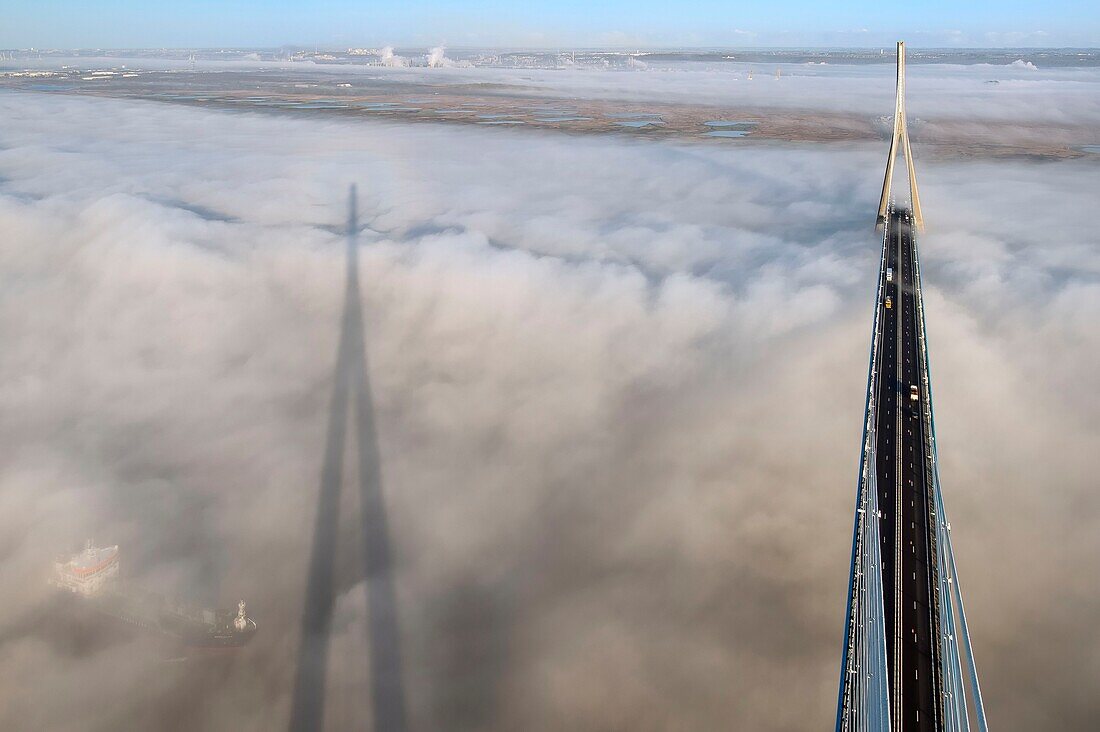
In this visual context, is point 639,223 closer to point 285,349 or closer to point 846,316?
point 846,316

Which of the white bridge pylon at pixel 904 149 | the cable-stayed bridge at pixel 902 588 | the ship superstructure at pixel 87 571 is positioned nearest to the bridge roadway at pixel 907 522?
the cable-stayed bridge at pixel 902 588

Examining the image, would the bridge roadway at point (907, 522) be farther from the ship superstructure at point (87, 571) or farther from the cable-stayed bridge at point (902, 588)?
the ship superstructure at point (87, 571)

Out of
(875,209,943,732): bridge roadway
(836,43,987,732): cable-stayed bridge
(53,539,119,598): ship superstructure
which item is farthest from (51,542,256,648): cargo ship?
(875,209,943,732): bridge roadway

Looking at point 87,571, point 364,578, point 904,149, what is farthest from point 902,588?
point 904,149

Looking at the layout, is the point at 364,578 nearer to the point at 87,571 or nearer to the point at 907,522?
the point at 87,571

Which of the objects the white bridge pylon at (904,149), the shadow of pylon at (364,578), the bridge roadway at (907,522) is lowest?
the shadow of pylon at (364,578)

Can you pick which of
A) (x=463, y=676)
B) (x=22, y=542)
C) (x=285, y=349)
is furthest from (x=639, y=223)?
(x=22, y=542)
